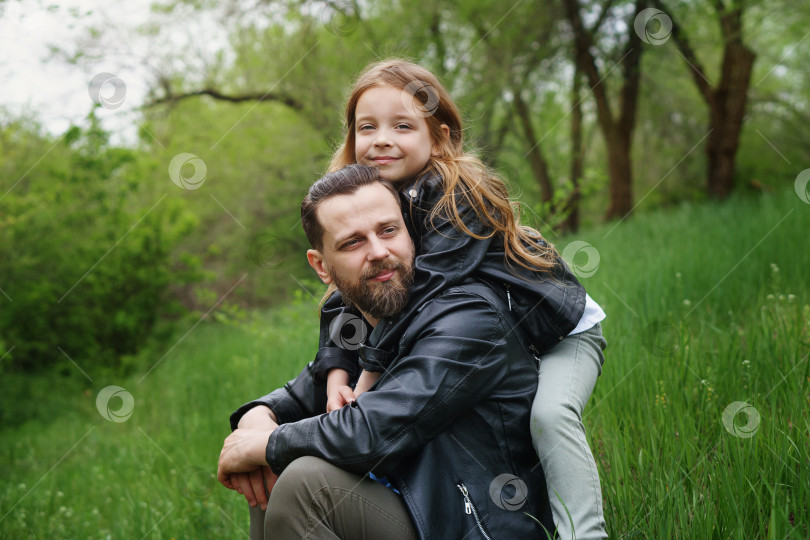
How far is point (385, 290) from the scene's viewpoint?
77.5 inches

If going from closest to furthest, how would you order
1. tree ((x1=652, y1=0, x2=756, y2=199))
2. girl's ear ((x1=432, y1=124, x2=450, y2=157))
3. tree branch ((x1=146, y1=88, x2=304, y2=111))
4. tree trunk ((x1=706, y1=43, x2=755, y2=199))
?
girl's ear ((x1=432, y1=124, x2=450, y2=157)), tree ((x1=652, y1=0, x2=756, y2=199)), tree trunk ((x1=706, y1=43, x2=755, y2=199)), tree branch ((x1=146, y1=88, x2=304, y2=111))

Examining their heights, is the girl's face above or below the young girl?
above

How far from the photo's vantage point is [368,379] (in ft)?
6.77

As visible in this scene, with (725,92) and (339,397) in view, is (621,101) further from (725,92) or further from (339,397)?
(339,397)

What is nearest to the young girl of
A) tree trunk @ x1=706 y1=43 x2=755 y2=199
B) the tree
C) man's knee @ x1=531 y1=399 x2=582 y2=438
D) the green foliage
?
man's knee @ x1=531 y1=399 x2=582 y2=438

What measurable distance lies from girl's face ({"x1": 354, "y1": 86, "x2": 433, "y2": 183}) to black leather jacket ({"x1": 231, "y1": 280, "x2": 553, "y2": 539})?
2.43 feet

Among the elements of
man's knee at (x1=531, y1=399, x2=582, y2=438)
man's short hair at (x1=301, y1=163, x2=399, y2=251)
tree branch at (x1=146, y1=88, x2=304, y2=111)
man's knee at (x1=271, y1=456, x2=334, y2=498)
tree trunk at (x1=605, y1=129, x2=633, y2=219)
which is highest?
tree branch at (x1=146, y1=88, x2=304, y2=111)

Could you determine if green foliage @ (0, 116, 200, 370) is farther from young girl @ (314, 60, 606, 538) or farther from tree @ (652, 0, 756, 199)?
tree @ (652, 0, 756, 199)

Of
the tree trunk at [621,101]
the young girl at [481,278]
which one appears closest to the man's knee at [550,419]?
the young girl at [481,278]

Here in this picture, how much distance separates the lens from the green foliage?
27.8 feet

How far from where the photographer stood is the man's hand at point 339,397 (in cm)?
210

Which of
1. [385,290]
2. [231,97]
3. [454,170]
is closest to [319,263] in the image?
[385,290]

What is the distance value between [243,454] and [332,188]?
0.87 meters

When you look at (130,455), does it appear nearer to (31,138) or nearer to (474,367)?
(474,367)
